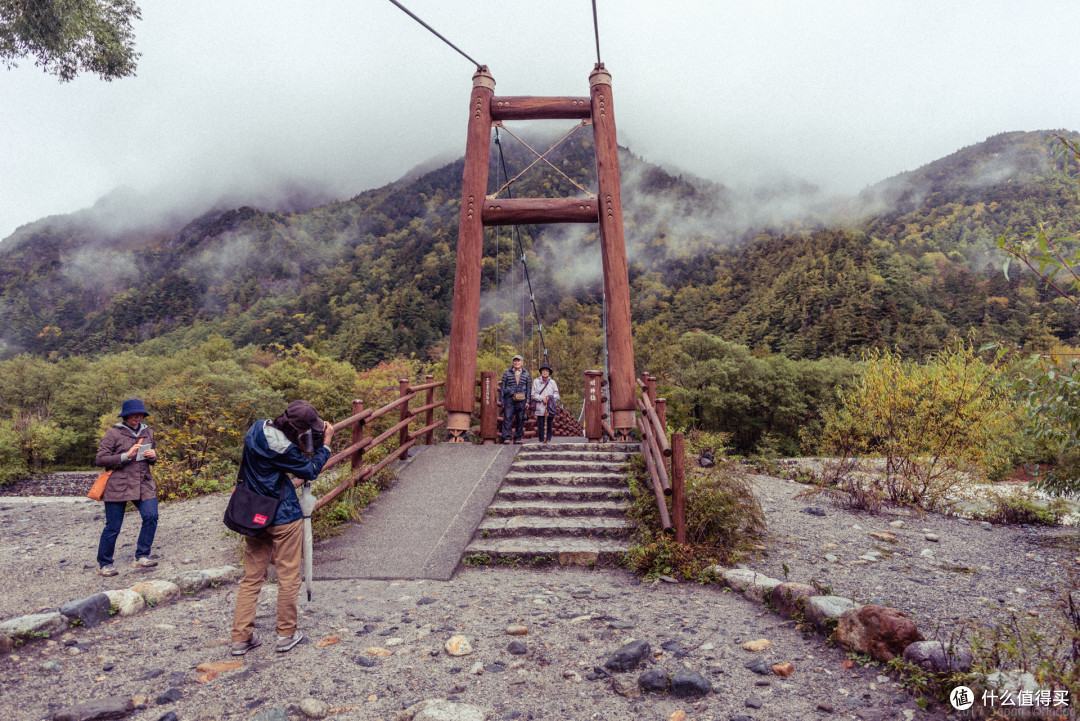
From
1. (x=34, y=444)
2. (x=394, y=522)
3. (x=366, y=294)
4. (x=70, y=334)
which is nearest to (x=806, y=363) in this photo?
(x=394, y=522)

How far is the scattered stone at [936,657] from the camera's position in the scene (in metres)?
2.38

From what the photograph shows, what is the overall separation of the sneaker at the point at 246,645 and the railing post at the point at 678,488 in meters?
3.12

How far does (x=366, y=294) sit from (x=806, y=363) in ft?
160

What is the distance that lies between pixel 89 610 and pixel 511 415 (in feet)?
18.6

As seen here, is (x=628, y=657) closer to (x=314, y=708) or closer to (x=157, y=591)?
(x=314, y=708)

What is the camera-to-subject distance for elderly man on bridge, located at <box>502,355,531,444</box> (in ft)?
27.8

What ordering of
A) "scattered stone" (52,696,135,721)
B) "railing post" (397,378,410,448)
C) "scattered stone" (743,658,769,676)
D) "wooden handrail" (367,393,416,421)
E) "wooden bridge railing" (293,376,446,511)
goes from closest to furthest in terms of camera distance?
"scattered stone" (52,696,135,721) < "scattered stone" (743,658,769,676) < "wooden bridge railing" (293,376,446,511) < "wooden handrail" (367,393,416,421) < "railing post" (397,378,410,448)

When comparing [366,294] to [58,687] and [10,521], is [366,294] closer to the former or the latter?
[10,521]

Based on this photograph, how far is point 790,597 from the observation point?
3496 millimetres

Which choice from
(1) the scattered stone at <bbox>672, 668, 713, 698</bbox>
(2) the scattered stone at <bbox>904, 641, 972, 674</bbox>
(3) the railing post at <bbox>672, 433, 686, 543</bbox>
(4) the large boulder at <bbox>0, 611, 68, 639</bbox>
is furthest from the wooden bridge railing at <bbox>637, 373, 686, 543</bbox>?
(4) the large boulder at <bbox>0, 611, 68, 639</bbox>

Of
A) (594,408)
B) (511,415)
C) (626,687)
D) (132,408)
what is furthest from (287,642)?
(594,408)

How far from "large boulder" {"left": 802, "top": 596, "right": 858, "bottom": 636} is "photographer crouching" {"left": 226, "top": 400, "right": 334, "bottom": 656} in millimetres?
2959

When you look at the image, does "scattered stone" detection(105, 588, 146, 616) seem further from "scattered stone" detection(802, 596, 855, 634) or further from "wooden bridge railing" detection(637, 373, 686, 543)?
"scattered stone" detection(802, 596, 855, 634)

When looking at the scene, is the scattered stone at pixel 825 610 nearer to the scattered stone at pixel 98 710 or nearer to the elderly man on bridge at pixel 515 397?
the scattered stone at pixel 98 710
